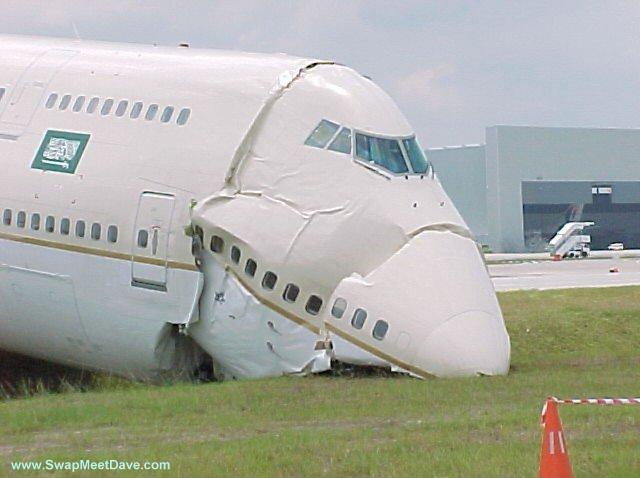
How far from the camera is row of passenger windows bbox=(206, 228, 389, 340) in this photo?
22.1m

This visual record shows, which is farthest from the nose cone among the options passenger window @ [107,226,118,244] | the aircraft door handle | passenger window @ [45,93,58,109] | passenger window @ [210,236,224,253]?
passenger window @ [45,93,58,109]

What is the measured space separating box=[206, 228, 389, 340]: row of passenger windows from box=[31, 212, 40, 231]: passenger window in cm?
392

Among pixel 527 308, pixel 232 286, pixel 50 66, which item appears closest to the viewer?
pixel 232 286

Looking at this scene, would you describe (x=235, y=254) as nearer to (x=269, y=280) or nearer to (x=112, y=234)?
(x=269, y=280)

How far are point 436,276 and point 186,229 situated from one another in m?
5.05

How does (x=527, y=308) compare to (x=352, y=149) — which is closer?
(x=352, y=149)

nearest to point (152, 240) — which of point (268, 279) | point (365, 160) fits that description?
point (268, 279)

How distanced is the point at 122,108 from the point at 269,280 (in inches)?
209

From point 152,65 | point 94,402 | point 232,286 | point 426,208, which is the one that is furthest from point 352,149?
point 94,402

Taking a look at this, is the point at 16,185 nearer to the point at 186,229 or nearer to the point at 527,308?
the point at 186,229

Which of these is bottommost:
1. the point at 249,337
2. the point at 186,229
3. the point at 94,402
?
the point at 94,402

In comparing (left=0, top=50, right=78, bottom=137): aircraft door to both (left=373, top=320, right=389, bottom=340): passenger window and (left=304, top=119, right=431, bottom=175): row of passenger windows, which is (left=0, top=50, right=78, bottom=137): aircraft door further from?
(left=373, top=320, right=389, bottom=340): passenger window

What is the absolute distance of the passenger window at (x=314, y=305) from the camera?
901 inches

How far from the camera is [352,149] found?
23.6m
